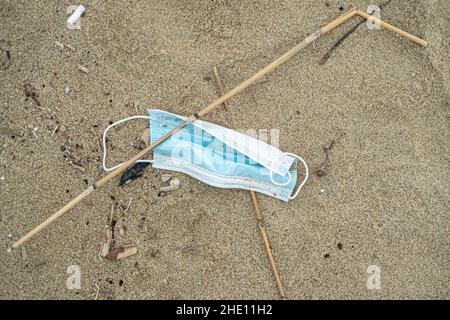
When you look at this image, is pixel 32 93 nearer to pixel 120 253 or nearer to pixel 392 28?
pixel 120 253

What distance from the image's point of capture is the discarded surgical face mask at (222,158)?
112 inches

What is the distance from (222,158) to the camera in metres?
2.87

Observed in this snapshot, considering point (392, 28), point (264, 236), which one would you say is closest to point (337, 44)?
point (392, 28)

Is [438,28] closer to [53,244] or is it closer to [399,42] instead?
[399,42]

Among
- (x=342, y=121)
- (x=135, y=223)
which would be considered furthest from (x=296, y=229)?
(x=135, y=223)

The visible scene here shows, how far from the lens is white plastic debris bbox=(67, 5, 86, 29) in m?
2.93

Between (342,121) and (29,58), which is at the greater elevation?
(29,58)

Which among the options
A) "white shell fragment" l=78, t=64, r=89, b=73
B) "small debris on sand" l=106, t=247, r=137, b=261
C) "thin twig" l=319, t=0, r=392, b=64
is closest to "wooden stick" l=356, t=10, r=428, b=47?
"thin twig" l=319, t=0, r=392, b=64

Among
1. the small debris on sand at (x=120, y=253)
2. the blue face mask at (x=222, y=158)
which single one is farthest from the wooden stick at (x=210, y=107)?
the small debris on sand at (x=120, y=253)

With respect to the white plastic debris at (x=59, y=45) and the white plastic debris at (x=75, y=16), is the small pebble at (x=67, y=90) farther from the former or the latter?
the white plastic debris at (x=75, y=16)

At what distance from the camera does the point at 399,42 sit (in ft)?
9.56

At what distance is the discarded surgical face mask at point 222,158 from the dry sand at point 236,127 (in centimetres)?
6

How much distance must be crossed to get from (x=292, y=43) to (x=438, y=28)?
0.77m

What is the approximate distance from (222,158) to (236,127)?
19cm
